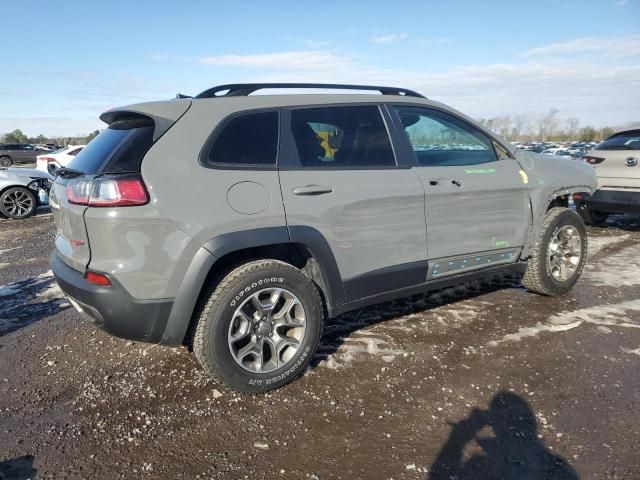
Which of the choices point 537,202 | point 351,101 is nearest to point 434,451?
point 351,101

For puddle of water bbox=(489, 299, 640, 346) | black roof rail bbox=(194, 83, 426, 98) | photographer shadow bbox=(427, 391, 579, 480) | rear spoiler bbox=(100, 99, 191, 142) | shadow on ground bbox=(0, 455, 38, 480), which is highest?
black roof rail bbox=(194, 83, 426, 98)

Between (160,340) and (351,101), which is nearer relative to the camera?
(160,340)

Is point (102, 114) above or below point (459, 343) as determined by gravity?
above

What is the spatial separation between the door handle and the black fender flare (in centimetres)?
22

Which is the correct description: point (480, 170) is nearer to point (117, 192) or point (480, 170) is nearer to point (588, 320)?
point (588, 320)

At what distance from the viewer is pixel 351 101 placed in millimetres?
3422

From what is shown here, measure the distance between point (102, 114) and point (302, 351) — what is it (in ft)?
6.68

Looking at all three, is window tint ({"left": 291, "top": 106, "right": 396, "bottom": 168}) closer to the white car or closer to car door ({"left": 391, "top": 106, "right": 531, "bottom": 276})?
car door ({"left": 391, "top": 106, "right": 531, "bottom": 276})

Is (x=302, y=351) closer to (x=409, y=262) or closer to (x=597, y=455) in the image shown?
(x=409, y=262)

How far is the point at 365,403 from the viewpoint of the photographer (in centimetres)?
290

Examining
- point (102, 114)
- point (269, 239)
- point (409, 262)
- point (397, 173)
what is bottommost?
point (409, 262)

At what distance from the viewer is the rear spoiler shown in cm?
278

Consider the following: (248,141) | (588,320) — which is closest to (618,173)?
(588,320)

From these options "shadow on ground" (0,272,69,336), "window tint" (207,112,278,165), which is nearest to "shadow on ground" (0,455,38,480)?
"window tint" (207,112,278,165)
